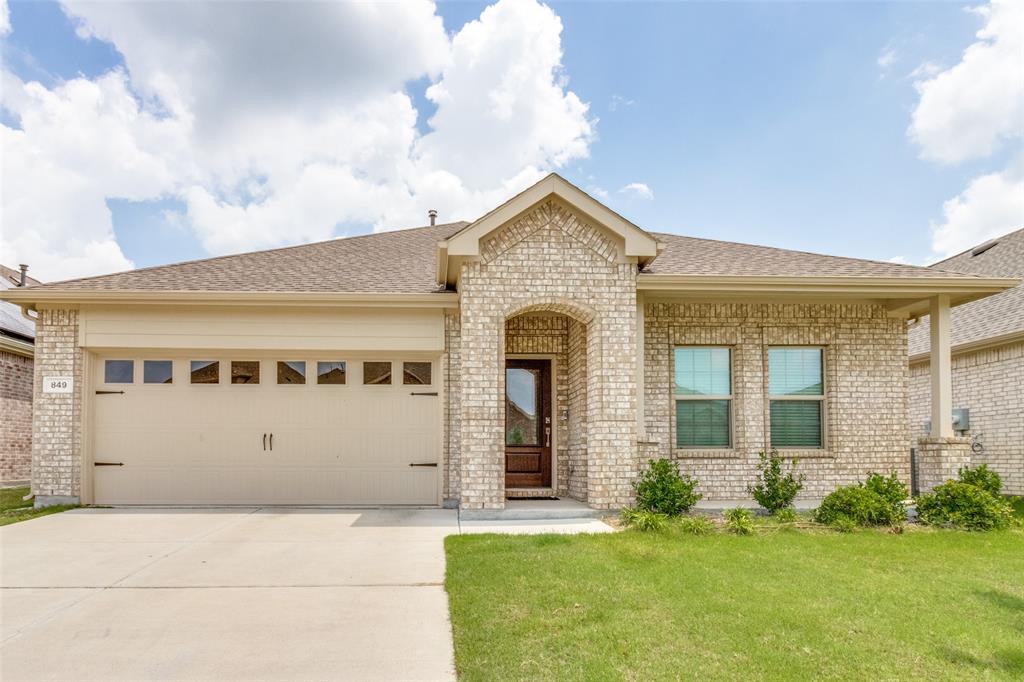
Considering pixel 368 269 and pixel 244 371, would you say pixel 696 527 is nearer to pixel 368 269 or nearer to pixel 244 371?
pixel 368 269

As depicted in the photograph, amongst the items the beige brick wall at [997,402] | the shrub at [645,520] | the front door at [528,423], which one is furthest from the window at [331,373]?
the beige brick wall at [997,402]

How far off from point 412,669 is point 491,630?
0.72m

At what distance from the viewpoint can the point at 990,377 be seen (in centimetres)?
1312

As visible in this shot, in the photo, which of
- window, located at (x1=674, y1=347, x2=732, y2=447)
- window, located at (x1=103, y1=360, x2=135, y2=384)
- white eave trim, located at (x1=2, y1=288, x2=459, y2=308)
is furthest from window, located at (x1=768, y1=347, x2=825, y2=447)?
window, located at (x1=103, y1=360, x2=135, y2=384)

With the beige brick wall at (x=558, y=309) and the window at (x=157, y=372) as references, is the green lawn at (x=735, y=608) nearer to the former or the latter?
the beige brick wall at (x=558, y=309)

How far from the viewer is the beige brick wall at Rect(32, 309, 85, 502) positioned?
1065cm

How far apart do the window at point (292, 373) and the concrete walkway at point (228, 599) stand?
244 centimetres

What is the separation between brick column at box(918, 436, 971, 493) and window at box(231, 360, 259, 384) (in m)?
10.3

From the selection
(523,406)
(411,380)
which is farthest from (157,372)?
(523,406)

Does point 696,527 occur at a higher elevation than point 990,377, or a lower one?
lower

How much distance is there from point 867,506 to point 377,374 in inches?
282

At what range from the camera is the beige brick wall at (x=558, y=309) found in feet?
31.1

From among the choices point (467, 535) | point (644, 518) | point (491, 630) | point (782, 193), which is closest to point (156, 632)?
point (491, 630)

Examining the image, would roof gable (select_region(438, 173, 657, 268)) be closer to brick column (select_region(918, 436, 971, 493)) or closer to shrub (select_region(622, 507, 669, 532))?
shrub (select_region(622, 507, 669, 532))
